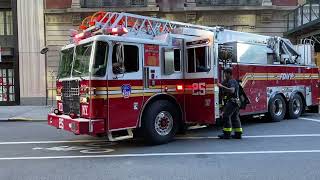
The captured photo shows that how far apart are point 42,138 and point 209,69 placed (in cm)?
486

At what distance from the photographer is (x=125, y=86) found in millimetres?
10133

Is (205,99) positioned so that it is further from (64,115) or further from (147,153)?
(64,115)

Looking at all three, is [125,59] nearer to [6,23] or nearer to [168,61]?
[168,61]

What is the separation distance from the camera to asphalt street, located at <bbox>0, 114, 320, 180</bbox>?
7.70 m

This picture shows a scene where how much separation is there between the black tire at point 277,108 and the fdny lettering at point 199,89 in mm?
3983

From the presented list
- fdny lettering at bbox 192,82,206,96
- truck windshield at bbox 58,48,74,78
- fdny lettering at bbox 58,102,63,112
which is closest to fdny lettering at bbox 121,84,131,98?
truck windshield at bbox 58,48,74,78

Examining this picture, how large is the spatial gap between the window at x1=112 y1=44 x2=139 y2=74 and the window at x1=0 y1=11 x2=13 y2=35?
56.4ft

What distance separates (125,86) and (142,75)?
1.85 ft

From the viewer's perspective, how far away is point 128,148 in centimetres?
1042

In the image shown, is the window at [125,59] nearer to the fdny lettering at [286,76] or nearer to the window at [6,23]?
the fdny lettering at [286,76]

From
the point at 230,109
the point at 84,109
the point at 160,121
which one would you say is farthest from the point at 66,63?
→ the point at 230,109

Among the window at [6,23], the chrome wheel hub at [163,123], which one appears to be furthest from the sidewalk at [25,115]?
the chrome wheel hub at [163,123]

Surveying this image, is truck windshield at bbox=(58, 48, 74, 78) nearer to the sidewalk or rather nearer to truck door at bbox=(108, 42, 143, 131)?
truck door at bbox=(108, 42, 143, 131)

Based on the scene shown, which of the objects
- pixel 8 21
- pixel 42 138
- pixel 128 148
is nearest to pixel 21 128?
pixel 42 138
